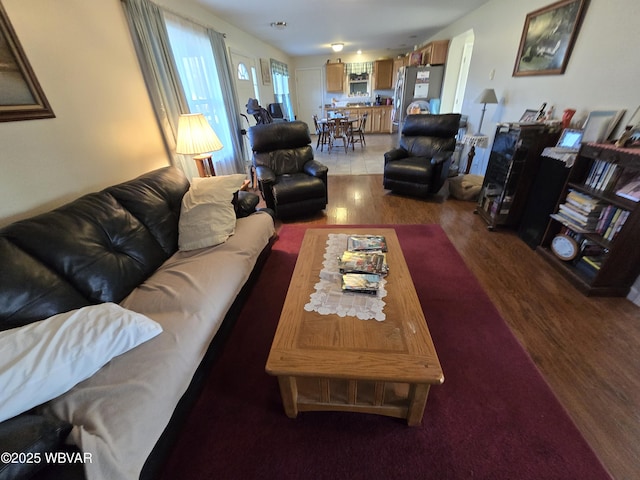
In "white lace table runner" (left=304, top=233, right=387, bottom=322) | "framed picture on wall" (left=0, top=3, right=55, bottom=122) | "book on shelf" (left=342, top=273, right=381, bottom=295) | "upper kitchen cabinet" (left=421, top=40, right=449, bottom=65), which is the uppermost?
"upper kitchen cabinet" (left=421, top=40, right=449, bottom=65)

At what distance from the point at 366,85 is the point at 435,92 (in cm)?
370

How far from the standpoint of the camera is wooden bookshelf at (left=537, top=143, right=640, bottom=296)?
156cm

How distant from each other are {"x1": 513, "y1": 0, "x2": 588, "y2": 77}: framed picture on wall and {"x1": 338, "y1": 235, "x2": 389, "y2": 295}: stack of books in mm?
2386

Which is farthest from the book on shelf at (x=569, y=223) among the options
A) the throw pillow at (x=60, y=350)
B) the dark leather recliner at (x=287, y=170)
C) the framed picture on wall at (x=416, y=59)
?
the framed picture on wall at (x=416, y=59)

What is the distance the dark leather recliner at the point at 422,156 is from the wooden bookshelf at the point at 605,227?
1345 millimetres

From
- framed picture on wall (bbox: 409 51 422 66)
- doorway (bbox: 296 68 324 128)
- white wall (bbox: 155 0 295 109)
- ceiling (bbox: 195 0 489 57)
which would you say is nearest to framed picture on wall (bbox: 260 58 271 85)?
white wall (bbox: 155 0 295 109)

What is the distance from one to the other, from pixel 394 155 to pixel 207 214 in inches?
104

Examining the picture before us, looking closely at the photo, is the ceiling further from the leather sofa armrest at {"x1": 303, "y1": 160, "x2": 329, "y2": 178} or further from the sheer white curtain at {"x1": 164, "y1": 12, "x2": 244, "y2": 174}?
the leather sofa armrest at {"x1": 303, "y1": 160, "x2": 329, "y2": 178}

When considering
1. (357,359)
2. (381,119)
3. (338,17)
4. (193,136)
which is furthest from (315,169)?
(381,119)

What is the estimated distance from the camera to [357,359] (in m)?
0.97

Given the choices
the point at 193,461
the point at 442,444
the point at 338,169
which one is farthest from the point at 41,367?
the point at 338,169

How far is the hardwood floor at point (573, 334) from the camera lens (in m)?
1.09

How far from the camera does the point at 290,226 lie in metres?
2.81

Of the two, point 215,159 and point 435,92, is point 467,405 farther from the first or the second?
point 435,92
